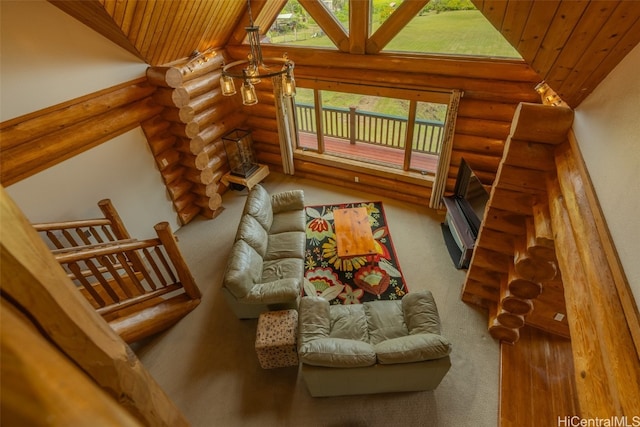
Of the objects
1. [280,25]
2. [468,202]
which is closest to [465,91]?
[468,202]

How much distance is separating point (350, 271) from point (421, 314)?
54.0 inches

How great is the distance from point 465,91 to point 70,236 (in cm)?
512

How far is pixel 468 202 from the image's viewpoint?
4383 mm

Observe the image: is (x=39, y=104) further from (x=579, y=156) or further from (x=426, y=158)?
(x=426, y=158)

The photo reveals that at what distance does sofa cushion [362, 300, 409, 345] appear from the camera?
3.03 m

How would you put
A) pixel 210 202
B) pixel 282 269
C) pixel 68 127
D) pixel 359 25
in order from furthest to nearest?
1. pixel 210 202
2. pixel 359 25
3. pixel 282 269
4. pixel 68 127

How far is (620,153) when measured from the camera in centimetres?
151

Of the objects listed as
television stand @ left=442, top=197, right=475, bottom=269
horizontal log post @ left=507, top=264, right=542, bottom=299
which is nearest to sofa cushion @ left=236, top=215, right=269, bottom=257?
television stand @ left=442, top=197, right=475, bottom=269

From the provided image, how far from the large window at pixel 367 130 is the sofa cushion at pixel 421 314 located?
309 cm

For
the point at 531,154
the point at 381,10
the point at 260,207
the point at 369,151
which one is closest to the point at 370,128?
the point at 369,151

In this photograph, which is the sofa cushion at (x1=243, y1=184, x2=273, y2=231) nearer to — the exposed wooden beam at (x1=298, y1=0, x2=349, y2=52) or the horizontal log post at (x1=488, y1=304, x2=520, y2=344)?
the exposed wooden beam at (x1=298, y1=0, x2=349, y2=52)

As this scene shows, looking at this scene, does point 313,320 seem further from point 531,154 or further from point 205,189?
point 205,189

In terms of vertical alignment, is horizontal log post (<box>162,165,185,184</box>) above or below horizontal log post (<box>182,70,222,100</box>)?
below

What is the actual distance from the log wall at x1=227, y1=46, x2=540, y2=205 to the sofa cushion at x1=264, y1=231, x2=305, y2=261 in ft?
6.71
